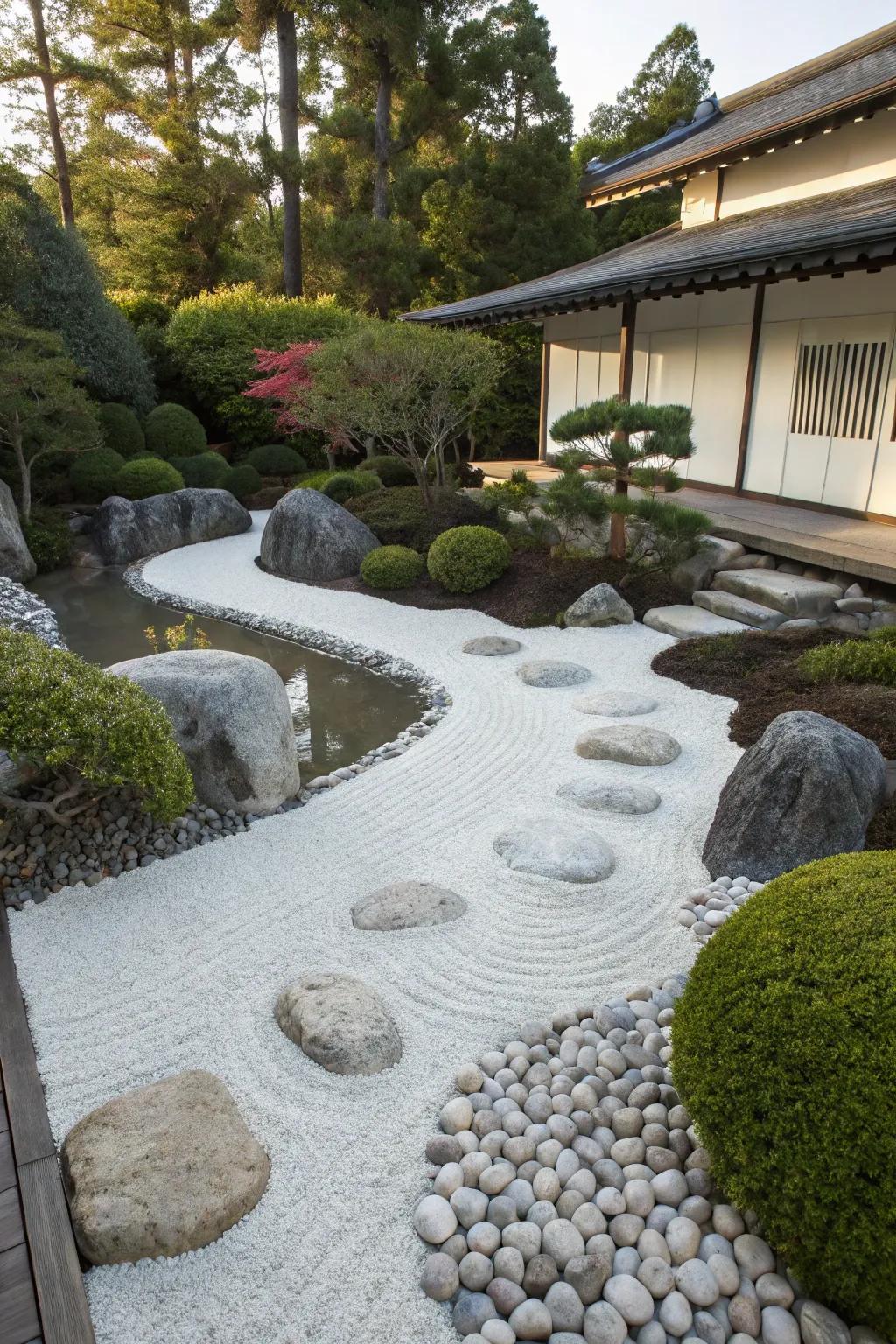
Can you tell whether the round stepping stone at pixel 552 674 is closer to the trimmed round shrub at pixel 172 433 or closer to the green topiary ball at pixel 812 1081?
the green topiary ball at pixel 812 1081

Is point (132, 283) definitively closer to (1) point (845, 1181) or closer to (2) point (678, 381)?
(2) point (678, 381)

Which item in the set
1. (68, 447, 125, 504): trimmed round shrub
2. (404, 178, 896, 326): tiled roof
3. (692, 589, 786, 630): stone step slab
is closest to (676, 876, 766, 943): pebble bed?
(692, 589, 786, 630): stone step slab

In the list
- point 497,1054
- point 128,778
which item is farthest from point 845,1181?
point 128,778

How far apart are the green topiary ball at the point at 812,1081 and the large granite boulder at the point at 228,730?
309 cm

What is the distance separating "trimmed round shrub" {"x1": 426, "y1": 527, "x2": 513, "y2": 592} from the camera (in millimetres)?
9273

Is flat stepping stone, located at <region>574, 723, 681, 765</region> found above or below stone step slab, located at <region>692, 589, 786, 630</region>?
below

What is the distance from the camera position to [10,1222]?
2320mm

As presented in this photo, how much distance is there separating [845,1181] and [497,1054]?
51.6 inches

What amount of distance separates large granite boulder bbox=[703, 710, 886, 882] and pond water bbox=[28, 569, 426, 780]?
275cm

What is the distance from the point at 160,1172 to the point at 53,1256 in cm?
31

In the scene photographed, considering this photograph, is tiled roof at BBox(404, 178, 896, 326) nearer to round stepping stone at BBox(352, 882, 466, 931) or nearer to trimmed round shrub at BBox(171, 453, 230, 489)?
trimmed round shrub at BBox(171, 453, 230, 489)

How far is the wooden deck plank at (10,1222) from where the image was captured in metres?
2.27

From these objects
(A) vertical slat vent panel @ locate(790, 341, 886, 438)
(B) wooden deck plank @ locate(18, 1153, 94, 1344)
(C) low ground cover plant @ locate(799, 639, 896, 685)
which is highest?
(A) vertical slat vent panel @ locate(790, 341, 886, 438)

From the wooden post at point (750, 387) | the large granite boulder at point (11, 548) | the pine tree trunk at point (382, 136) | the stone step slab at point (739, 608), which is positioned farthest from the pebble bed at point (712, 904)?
the pine tree trunk at point (382, 136)
